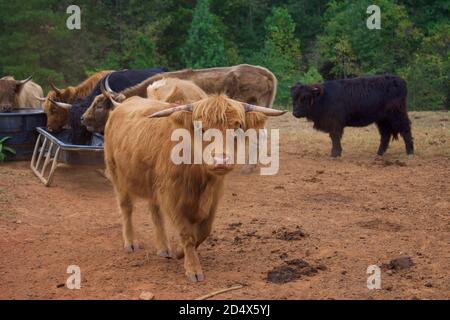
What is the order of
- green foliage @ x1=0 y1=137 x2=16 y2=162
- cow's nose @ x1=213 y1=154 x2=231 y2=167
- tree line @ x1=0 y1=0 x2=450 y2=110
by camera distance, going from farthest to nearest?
1. tree line @ x1=0 y1=0 x2=450 y2=110
2. green foliage @ x1=0 y1=137 x2=16 y2=162
3. cow's nose @ x1=213 y1=154 x2=231 y2=167

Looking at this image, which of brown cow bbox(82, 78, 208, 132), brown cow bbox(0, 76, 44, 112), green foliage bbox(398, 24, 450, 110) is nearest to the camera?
brown cow bbox(82, 78, 208, 132)

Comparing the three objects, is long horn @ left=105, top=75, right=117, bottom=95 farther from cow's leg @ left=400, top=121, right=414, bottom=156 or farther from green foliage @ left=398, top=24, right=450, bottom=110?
green foliage @ left=398, top=24, right=450, bottom=110

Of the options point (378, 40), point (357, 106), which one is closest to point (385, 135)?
point (357, 106)

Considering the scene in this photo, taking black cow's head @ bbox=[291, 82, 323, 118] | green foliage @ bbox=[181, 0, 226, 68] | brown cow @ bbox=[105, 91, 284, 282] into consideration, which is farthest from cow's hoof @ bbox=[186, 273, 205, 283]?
green foliage @ bbox=[181, 0, 226, 68]

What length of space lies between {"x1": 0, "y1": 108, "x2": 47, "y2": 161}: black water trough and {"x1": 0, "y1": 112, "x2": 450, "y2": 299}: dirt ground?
0.85 ft

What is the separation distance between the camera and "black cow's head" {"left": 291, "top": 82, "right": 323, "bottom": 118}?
10930 mm

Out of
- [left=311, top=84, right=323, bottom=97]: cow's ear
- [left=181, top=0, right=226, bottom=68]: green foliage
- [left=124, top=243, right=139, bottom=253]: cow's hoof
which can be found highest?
[left=181, top=0, right=226, bottom=68]: green foliage

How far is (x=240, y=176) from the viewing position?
9234 millimetres

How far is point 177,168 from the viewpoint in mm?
4789

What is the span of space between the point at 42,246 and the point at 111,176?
34.9 inches

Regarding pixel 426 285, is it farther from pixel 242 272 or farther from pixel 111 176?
pixel 111 176

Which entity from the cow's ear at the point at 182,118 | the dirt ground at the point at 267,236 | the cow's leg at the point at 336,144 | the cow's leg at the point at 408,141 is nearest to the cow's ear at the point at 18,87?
the dirt ground at the point at 267,236

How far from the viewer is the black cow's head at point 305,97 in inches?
430

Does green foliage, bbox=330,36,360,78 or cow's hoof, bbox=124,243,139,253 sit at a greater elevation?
green foliage, bbox=330,36,360,78
